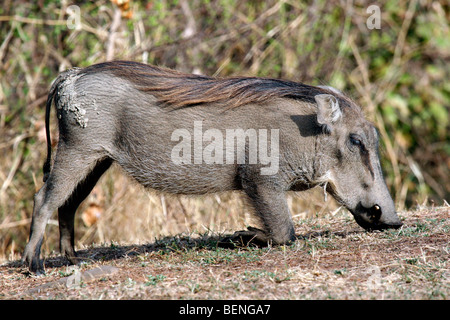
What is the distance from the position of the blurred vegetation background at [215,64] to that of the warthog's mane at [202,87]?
3.24ft

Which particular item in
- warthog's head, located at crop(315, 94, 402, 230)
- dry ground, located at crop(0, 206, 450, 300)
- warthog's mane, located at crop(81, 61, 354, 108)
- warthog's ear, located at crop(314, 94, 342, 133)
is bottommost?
dry ground, located at crop(0, 206, 450, 300)

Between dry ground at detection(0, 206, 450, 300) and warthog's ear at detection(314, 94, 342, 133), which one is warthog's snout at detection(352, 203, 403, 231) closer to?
dry ground at detection(0, 206, 450, 300)

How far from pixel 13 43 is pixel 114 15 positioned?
1370 millimetres

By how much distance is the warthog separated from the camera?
3.77 m

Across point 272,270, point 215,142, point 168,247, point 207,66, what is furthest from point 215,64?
point 272,270

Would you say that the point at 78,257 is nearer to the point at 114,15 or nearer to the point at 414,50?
the point at 114,15

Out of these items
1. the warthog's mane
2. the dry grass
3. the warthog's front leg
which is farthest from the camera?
the dry grass

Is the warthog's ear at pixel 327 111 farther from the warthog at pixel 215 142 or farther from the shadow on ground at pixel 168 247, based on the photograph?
the shadow on ground at pixel 168 247

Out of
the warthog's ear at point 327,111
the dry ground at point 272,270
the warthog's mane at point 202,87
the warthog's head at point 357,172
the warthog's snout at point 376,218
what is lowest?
the dry ground at point 272,270

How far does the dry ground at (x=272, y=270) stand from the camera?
9.52 ft

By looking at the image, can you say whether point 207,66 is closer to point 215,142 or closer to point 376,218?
point 215,142

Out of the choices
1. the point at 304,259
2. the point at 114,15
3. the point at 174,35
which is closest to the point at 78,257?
the point at 304,259

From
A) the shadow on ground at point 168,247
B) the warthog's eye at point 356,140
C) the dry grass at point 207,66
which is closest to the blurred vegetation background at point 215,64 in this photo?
the dry grass at point 207,66

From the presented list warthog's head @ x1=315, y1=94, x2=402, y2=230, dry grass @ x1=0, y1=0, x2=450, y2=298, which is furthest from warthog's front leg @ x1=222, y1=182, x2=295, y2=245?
warthog's head @ x1=315, y1=94, x2=402, y2=230
